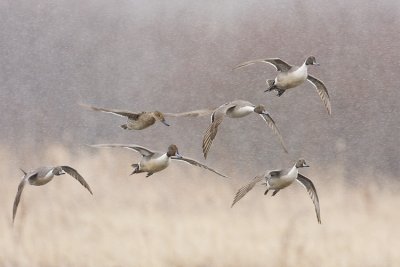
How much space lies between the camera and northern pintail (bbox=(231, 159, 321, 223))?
4352 millimetres

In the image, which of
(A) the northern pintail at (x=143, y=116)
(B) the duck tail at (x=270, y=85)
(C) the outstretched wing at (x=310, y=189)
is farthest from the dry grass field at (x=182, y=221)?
(B) the duck tail at (x=270, y=85)

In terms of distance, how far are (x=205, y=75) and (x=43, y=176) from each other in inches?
42.3

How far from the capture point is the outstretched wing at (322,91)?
436 cm

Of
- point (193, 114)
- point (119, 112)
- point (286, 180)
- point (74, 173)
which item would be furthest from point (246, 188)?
point (74, 173)

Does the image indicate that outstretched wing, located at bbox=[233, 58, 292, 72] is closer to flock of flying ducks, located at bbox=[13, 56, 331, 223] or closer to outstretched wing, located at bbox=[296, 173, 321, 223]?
flock of flying ducks, located at bbox=[13, 56, 331, 223]

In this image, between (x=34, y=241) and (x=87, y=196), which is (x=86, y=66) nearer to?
(x=87, y=196)

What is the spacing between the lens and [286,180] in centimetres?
436

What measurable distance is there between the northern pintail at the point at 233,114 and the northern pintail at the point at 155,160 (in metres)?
0.16

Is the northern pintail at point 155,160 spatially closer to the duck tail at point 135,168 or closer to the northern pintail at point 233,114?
the duck tail at point 135,168

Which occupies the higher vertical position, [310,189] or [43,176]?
[43,176]

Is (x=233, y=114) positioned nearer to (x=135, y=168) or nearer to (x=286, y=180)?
(x=286, y=180)

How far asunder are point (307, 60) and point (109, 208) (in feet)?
4.48

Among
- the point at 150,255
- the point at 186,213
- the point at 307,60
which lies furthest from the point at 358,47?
the point at 150,255

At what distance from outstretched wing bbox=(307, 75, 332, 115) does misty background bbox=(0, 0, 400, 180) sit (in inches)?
1.1
